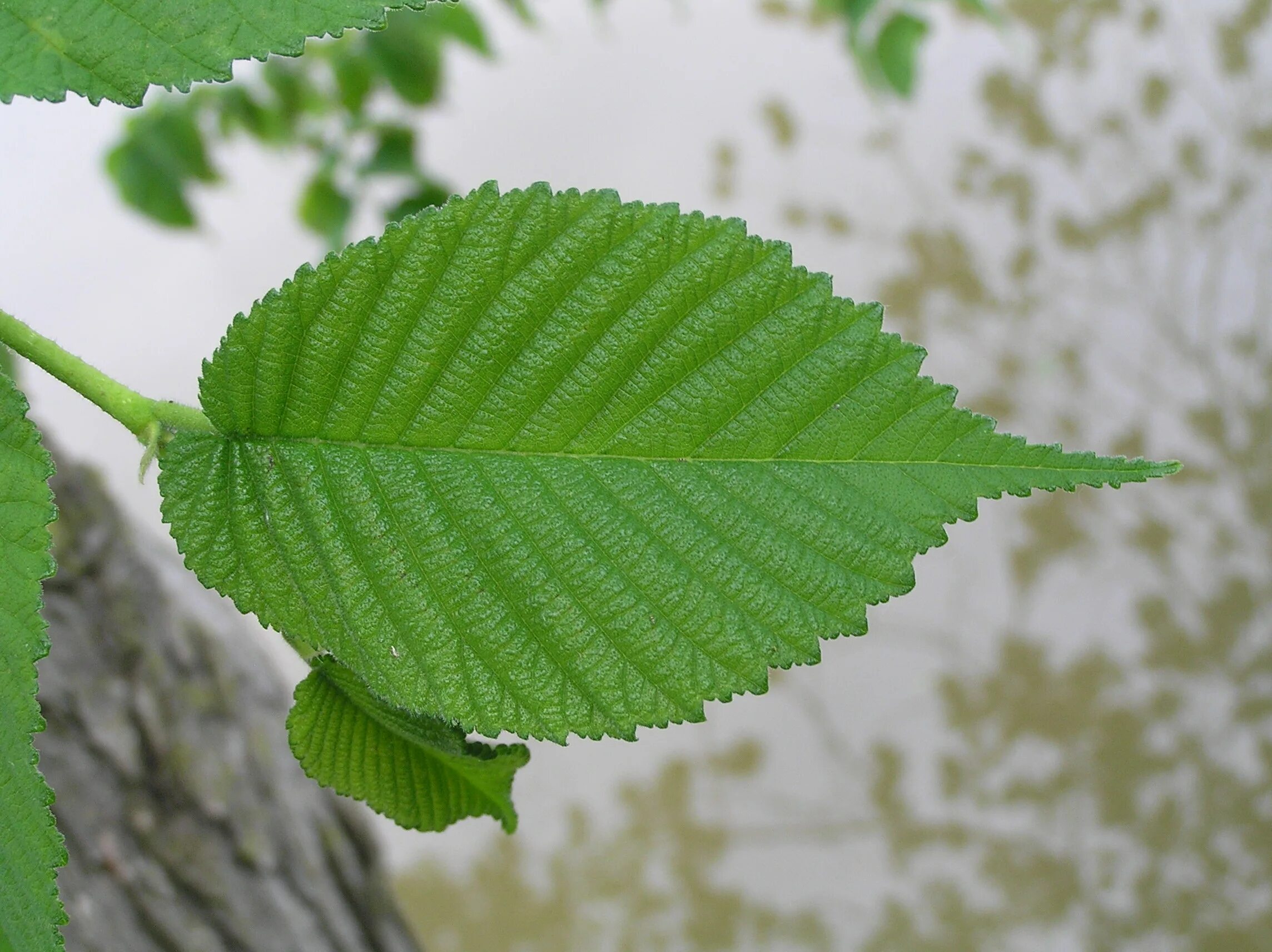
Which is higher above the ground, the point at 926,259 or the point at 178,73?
the point at 926,259

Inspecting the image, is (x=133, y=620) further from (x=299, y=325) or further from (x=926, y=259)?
(x=926, y=259)

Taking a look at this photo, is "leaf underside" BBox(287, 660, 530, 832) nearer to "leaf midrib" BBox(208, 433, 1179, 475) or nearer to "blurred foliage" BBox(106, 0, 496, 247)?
"leaf midrib" BBox(208, 433, 1179, 475)

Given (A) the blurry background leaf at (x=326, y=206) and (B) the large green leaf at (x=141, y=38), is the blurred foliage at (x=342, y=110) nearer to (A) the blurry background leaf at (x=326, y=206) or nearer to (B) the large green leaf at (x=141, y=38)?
(A) the blurry background leaf at (x=326, y=206)

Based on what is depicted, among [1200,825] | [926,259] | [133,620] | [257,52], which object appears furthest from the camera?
[926,259]

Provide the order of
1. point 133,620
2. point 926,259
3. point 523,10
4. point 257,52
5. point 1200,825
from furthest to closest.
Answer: point 926,259
point 1200,825
point 523,10
point 133,620
point 257,52

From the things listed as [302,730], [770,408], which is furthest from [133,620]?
[770,408]

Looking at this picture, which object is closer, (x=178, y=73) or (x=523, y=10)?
(x=178, y=73)

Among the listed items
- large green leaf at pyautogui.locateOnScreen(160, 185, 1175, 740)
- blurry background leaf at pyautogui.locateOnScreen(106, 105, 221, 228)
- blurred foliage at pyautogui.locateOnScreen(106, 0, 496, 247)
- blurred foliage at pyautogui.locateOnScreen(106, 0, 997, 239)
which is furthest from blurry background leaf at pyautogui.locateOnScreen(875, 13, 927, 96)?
large green leaf at pyautogui.locateOnScreen(160, 185, 1175, 740)
